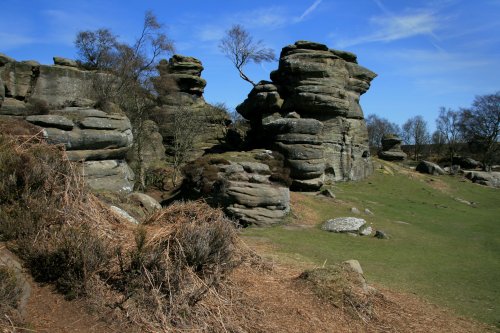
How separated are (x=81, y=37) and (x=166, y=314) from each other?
91.9 ft

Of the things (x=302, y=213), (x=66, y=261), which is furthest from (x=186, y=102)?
(x=66, y=261)

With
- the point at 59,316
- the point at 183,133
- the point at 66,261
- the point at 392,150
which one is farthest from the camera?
the point at 392,150

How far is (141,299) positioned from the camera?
4863mm

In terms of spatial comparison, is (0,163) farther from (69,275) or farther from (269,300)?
(269,300)

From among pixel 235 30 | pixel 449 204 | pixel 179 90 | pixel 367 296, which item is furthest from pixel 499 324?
pixel 235 30

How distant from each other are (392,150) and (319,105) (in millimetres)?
24903

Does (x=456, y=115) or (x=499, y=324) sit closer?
(x=499, y=324)

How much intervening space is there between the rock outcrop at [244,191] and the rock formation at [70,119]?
354cm

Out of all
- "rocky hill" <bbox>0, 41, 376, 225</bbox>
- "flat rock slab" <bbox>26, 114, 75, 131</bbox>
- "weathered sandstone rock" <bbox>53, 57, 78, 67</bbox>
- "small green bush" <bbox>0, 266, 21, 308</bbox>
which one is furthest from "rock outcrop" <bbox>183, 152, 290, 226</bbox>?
"small green bush" <bbox>0, 266, 21, 308</bbox>

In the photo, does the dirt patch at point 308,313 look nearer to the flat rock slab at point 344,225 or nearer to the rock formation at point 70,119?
the rock formation at point 70,119

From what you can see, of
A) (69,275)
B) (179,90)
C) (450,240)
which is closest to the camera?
(69,275)

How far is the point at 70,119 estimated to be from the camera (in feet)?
49.5

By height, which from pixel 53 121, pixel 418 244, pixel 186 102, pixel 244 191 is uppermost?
pixel 186 102

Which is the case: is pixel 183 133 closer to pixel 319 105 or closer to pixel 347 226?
pixel 319 105
